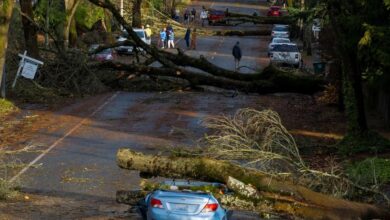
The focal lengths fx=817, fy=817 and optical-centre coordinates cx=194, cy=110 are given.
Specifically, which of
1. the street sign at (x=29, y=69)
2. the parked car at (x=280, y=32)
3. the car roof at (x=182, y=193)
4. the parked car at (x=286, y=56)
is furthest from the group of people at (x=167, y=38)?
the car roof at (x=182, y=193)

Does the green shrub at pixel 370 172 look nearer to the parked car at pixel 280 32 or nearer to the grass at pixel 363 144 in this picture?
the grass at pixel 363 144

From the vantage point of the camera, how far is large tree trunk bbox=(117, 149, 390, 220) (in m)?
13.3

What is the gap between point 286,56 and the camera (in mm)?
47094

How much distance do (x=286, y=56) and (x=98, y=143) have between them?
83.5 ft

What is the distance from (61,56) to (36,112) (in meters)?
3.75

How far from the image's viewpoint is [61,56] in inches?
1264

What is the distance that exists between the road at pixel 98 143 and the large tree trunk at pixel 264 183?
1.30m

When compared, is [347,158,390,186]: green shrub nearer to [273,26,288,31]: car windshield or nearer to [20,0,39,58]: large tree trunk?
[20,0,39,58]: large tree trunk

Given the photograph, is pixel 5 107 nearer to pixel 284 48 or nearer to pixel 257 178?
pixel 257 178

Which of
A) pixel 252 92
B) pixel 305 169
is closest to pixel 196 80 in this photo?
pixel 252 92

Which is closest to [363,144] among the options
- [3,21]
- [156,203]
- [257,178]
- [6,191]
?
[257,178]

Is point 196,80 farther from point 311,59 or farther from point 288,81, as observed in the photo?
point 311,59

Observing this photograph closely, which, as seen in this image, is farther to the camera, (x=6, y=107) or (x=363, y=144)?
(x=6, y=107)

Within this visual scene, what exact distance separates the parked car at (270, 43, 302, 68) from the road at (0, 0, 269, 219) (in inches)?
561
